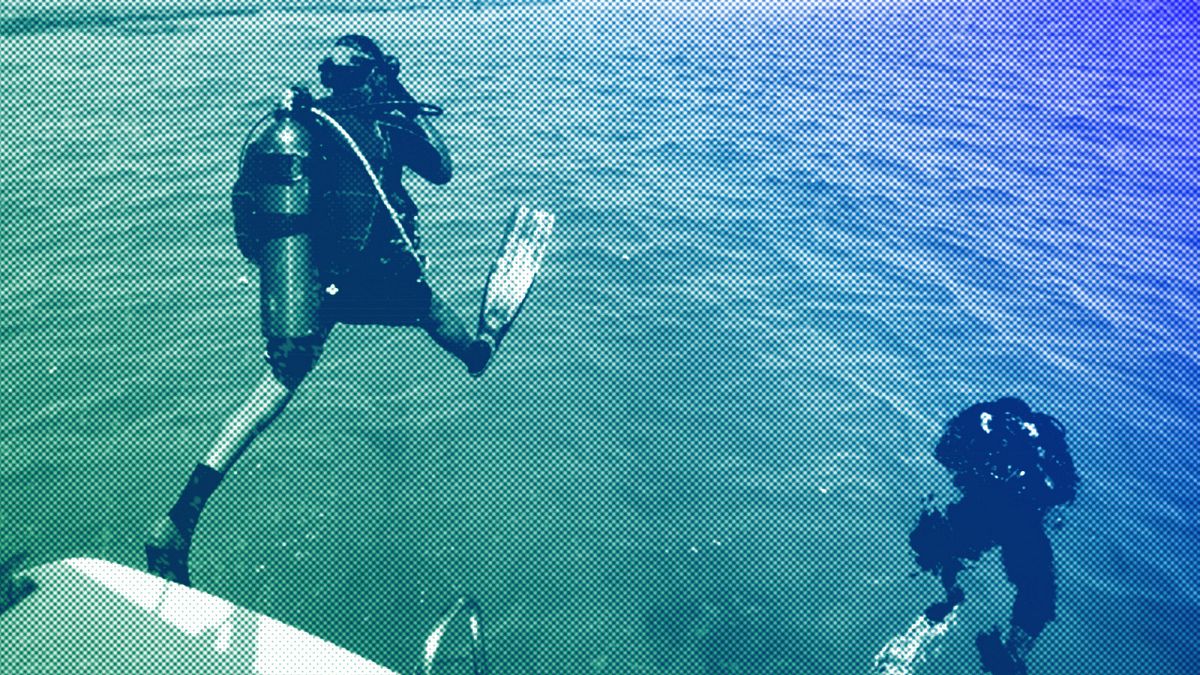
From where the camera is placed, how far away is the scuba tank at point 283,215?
11.3 ft

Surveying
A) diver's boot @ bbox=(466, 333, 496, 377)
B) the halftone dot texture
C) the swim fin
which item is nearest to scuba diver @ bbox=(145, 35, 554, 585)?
diver's boot @ bbox=(466, 333, 496, 377)

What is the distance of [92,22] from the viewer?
15000 millimetres

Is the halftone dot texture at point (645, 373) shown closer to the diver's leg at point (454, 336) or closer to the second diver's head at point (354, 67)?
the diver's leg at point (454, 336)

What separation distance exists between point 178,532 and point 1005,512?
19.6 ft

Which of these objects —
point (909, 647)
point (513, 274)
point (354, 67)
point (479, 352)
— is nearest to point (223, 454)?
point (479, 352)

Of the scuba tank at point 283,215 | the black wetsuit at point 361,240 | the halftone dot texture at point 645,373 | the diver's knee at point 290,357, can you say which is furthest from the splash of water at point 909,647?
the scuba tank at point 283,215

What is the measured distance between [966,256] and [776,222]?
2530 mm

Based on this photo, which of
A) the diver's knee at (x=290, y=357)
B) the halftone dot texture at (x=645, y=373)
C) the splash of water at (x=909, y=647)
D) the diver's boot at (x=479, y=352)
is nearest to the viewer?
the diver's knee at (x=290, y=357)

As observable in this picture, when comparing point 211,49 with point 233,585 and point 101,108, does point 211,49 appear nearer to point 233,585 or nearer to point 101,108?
point 101,108

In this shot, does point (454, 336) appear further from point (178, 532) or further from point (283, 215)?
point (178, 532)

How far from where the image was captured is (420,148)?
4.93 meters

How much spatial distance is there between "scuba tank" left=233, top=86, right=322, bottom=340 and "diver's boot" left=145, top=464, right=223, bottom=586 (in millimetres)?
868

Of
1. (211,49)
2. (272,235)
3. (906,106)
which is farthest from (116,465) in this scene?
(906,106)

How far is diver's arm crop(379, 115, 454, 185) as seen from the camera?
4.71m
